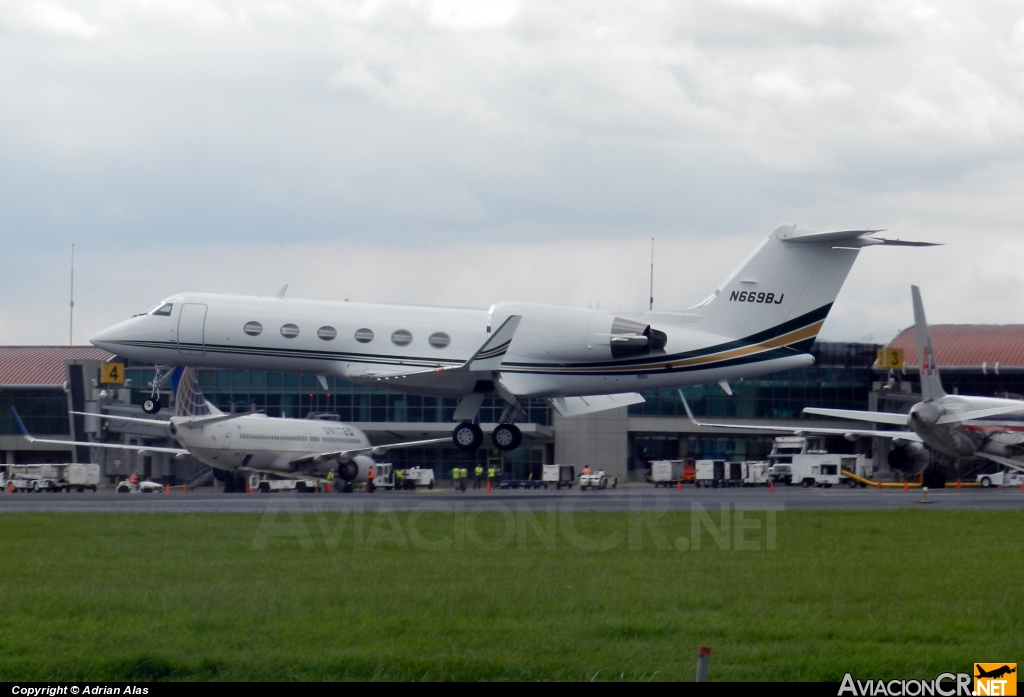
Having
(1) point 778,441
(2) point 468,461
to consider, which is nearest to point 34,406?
(2) point 468,461

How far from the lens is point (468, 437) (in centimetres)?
3562

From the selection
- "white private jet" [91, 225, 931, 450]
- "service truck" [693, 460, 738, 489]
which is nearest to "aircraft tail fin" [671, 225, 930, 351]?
"white private jet" [91, 225, 931, 450]

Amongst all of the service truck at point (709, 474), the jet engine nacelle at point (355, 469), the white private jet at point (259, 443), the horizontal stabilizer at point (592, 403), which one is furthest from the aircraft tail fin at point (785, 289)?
the service truck at point (709, 474)

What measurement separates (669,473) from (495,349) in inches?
1526

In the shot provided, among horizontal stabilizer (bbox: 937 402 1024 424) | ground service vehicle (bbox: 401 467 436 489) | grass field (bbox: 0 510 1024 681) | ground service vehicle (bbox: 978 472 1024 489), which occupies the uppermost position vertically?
horizontal stabilizer (bbox: 937 402 1024 424)

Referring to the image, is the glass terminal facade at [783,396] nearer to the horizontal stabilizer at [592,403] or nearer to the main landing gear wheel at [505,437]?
the horizontal stabilizer at [592,403]

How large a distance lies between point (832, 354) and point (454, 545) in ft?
250

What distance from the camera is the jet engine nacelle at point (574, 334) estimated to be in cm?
3497

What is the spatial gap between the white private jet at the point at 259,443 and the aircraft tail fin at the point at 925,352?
21.9 m

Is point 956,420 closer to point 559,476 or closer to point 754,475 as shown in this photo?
point 754,475

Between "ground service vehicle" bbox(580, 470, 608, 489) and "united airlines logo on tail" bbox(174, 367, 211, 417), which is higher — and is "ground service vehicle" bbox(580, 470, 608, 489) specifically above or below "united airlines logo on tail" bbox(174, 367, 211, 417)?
below

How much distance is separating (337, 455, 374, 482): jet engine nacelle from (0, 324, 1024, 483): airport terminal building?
19816mm

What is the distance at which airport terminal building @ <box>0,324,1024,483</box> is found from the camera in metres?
82.6

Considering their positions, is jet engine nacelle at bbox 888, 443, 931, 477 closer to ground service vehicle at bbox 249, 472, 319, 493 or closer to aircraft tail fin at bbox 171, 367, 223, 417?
ground service vehicle at bbox 249, 472, 319, 493
